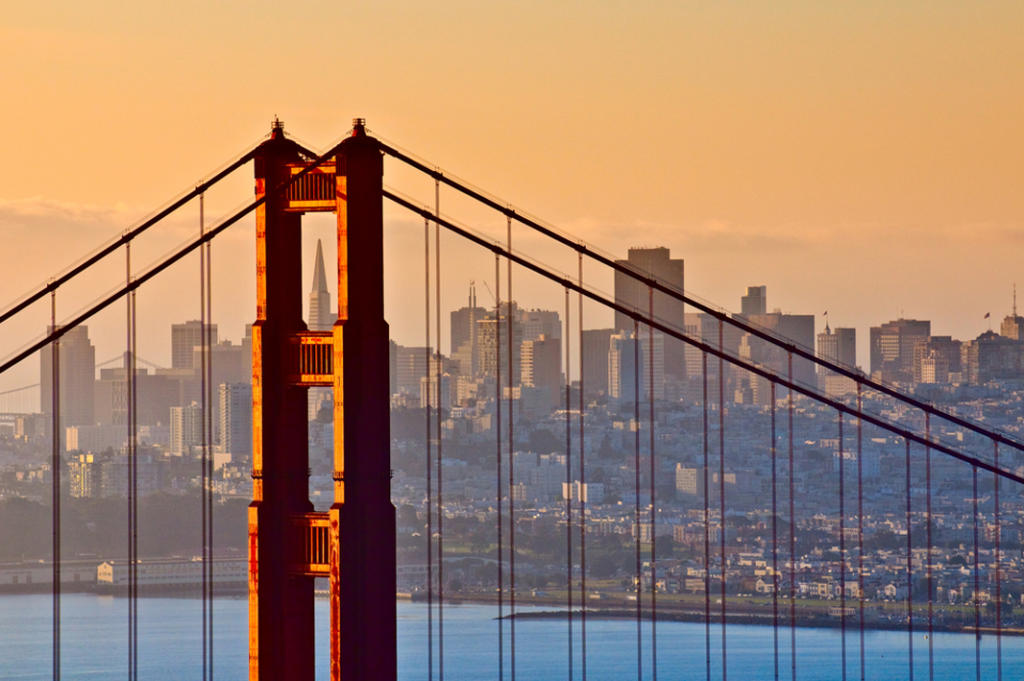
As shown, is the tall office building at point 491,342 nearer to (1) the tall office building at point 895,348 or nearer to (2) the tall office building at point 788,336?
(2) the tall office building at point 788,336

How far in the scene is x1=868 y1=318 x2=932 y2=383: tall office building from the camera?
123812mm

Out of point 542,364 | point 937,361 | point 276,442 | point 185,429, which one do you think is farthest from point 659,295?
point 276,442

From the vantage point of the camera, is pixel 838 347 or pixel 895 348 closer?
pixel 838 347

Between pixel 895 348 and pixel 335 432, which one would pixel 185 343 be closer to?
pixel 895 348

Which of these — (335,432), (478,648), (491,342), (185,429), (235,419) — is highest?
(491,342)

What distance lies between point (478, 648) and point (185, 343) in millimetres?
24323

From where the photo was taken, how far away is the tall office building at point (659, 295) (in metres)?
76.5

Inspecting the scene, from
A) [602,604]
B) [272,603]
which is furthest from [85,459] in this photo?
[272,603]

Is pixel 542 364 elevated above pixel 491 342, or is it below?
below

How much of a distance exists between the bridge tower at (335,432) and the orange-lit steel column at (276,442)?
11 millimetres

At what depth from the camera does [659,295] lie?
84.4m

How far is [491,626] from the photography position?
Answer: 89.7 meters

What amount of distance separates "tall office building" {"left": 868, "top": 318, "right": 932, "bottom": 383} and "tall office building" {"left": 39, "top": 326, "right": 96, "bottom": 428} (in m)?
41.8

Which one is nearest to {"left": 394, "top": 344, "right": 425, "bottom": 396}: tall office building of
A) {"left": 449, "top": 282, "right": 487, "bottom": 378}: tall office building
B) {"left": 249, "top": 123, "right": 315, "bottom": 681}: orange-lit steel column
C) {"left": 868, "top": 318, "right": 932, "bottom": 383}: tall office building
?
{"left": 449, "top": 282, "right": 487, "bottom": 378}: tall office building
